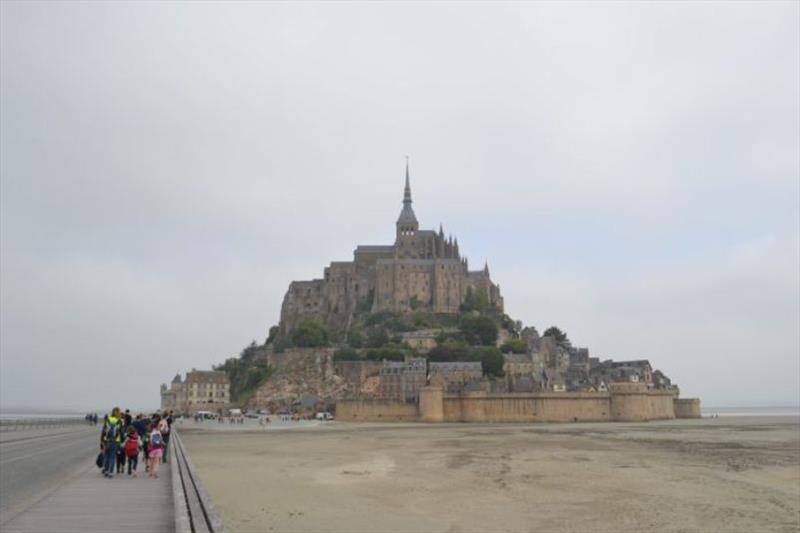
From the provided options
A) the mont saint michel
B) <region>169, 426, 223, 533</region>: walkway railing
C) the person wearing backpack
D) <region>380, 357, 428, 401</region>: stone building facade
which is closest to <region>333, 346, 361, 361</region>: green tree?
the mont saint michel

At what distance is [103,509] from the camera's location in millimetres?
8672

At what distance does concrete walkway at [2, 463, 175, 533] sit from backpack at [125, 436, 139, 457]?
25.6 inches

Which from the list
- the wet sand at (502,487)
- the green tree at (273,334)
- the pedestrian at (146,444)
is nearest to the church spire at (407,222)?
the green tree at (273,334)

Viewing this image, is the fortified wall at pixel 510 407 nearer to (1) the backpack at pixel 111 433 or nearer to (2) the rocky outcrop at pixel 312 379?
(2) the rocky outcrop at pixel 312 379

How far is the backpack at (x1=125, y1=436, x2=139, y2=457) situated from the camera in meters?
12.5

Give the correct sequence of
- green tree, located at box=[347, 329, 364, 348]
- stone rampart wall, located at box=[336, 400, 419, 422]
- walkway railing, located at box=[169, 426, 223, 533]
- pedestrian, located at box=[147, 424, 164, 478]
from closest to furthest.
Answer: walkway railing, located at box=[169, 426, 223, 533] → pedestrian, located at box=[147, 424, 164, 478] → stone rampart wall, located at box=[336, 400, 419, 422] → green tree, located at box=[347, 329, 364, 348]

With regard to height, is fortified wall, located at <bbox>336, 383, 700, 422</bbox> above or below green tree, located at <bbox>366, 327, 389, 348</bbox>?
below

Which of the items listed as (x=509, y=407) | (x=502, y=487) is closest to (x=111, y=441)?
(x=502, y=487)

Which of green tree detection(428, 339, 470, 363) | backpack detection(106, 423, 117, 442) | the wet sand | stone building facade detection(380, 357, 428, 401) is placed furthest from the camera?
green tree detection(428, 339, 470, 363)

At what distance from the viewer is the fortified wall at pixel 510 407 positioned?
2324 inches

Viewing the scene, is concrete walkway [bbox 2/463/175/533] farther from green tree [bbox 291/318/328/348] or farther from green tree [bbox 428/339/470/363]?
green tree [bbox 291/318/328/348]

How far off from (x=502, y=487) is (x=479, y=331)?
199 feet

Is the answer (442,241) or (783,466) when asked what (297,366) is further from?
(783,466)

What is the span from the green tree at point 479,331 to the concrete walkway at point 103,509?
220 ft
